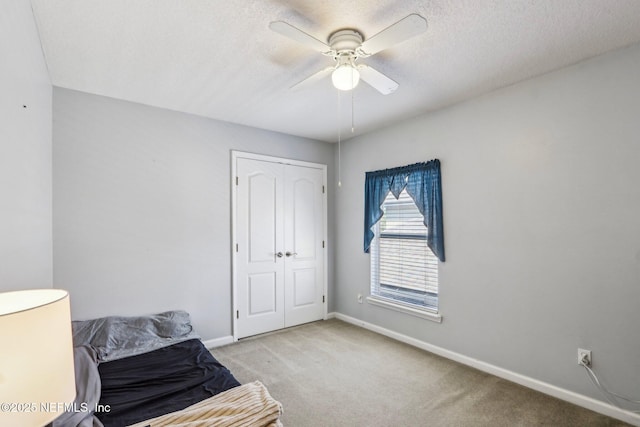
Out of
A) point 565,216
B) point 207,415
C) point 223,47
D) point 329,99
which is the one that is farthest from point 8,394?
point 565,216

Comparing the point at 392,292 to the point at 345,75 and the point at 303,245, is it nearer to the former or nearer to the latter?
the point at 303,245

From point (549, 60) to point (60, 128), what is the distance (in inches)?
159

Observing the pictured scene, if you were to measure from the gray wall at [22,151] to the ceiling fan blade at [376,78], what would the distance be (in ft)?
5.78

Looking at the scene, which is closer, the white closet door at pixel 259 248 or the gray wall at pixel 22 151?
the gray wall at pixel 22 151

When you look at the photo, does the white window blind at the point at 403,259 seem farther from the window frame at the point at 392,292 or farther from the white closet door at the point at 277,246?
the white closet door at the point at 277,246

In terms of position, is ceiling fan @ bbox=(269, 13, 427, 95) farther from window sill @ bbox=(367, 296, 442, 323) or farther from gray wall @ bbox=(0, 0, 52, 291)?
window sill @ bbox=(367, 296, 442, 323)

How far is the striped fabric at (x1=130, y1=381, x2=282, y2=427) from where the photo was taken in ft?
4.43

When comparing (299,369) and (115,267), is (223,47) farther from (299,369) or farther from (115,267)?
(299,369)

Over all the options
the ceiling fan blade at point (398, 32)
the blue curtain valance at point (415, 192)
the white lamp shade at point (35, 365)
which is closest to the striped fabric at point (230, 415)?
the white lamp shade at point (35, 365)

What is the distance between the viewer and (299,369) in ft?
9.67

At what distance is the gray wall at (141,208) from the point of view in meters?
2.80

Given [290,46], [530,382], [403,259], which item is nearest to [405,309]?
[403,259]

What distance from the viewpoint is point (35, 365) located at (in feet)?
2.18

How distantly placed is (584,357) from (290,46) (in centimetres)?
309
